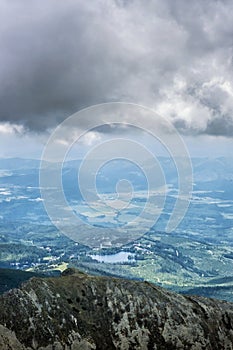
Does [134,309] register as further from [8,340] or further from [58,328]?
[8,340]

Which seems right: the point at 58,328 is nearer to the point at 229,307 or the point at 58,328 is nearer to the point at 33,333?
the point at 33,333

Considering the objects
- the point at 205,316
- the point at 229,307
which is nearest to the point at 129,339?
the point at 205,316

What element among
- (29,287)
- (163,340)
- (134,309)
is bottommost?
(163,340)

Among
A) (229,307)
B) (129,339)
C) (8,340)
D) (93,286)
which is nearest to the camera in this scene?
(8,340)

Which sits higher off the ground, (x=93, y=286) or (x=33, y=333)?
(x=93, y=286)

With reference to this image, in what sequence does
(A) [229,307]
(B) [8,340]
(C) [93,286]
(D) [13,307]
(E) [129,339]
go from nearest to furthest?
(B) [8,340] < (D) [13,307] < (E) [129,339] < (C) [93,286] < (A) [229,307]

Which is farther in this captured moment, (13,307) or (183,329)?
(183,329)
